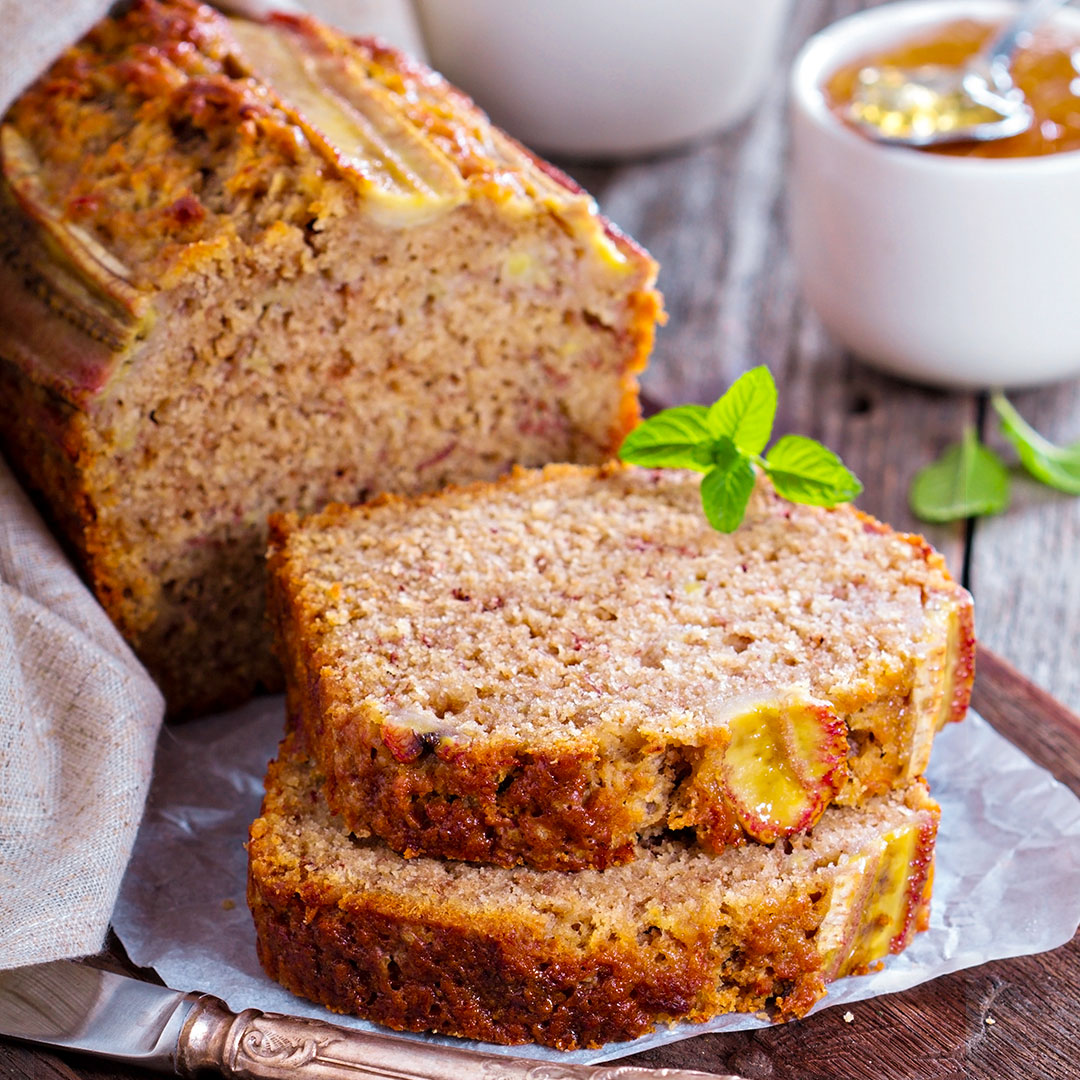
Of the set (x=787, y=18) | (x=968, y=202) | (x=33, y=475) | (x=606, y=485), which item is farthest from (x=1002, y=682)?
(x=787, y=18)

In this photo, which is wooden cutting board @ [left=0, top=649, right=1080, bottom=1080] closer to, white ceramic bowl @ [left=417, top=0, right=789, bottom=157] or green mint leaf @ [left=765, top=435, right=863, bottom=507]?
green mint leaf @ [left=765, top=435, right=863, bottom=507]

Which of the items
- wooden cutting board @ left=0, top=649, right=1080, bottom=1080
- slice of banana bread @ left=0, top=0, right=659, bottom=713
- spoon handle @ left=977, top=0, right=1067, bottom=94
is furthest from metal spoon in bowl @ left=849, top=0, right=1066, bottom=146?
wooden cutting board @ left=0, top=649, right=1080, bottom=1080

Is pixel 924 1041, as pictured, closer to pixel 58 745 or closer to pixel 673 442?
pixel 673 442

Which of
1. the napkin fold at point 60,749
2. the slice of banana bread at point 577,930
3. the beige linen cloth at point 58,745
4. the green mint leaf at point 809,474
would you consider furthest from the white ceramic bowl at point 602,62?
the slice of banana bread at point 577,930

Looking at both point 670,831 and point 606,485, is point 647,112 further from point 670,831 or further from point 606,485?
point 670,831

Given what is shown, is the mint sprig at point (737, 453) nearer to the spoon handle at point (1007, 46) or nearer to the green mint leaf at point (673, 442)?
the green mint leaf at point (673, 442)

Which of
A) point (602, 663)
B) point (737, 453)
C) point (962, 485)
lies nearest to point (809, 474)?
point (737, 453)
